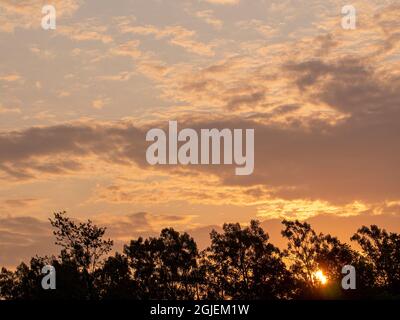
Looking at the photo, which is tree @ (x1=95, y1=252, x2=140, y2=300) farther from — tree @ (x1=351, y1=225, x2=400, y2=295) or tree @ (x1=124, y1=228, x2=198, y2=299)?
tree @ (x1=351, y1=225, x2=400, y2=295)

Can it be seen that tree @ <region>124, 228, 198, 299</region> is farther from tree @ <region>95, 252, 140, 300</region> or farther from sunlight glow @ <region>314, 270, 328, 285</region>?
sunlight glow @ <region>314, 270, 328, 285</region>

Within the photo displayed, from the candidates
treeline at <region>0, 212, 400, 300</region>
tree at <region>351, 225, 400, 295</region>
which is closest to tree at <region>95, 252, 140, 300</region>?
treeline at <region>0, 212, 400, 300</region>

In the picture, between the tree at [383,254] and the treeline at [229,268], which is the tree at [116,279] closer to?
the treeline at [229,268]

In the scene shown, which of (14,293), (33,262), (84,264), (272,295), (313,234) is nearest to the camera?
(84,264)

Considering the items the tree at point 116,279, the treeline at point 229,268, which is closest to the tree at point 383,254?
the treeline at point 229,268

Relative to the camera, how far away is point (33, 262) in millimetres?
118812

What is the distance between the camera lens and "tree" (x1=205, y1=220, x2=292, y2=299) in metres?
102

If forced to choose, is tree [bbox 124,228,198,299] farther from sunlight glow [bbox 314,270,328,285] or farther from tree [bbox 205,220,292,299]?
sunlight glow [bbox 314,270,328,285]

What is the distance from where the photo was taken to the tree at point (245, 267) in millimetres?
102438

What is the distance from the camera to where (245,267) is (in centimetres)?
10562
